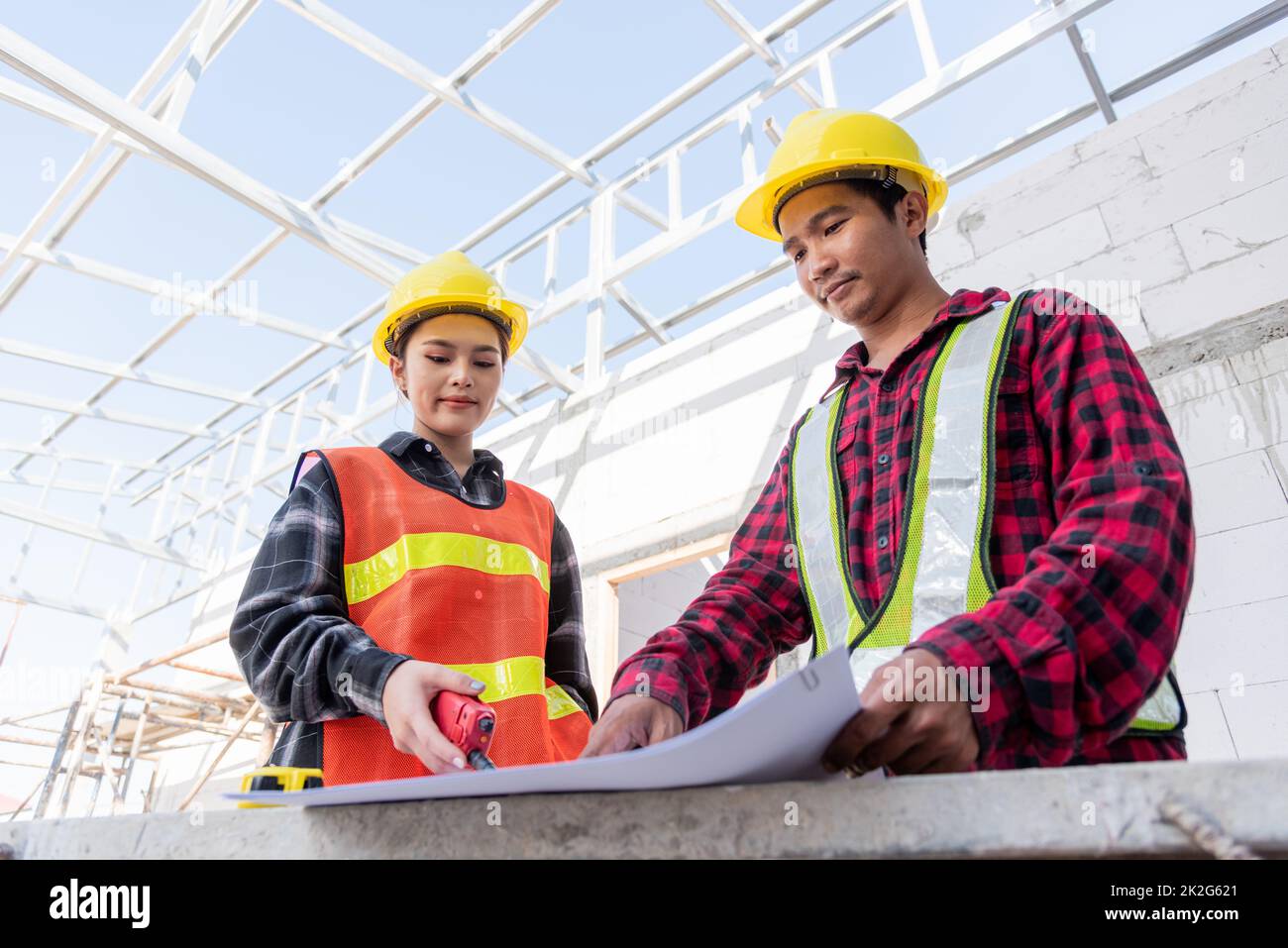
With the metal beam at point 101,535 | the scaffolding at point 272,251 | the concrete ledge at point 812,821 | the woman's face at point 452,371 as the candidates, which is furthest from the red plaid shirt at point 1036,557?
the metal beam at point 101,535

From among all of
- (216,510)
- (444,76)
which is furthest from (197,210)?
(216,510)

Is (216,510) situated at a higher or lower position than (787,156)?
higher

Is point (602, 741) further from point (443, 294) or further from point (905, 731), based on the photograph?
point (443, 294)

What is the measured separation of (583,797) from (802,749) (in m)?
0.16

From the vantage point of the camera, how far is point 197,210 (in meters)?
7.12

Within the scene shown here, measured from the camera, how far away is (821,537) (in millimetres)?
1264

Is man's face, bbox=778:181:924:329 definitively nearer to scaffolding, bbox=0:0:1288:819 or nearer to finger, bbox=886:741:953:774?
finger, bbox=886:741:953:774

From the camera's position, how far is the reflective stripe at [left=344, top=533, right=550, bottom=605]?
5.32ft

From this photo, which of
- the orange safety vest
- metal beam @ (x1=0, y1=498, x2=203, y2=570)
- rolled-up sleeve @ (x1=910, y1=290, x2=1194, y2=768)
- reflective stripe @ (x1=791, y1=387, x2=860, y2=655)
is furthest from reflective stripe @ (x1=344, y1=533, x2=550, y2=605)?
metal beam @ (x1=0, y1=498, x2=203, y2=570)

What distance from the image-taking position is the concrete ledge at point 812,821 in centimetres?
41

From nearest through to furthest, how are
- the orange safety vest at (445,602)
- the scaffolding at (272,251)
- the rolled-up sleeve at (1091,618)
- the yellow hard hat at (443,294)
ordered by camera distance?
1. the rolled-up sleeve at (1091,618)
2. the orange safety vest at (445,602)
3. the yellow hard hat at (443,294)
4. the scaffolding at (272,251)

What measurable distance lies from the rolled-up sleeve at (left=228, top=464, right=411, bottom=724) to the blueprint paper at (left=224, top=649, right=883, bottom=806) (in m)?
0.65

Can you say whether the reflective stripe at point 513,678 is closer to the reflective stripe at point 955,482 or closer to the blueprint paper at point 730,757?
the reflective stripe at point 955,482

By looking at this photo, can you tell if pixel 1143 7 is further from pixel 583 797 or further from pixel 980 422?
pixel 583 797
